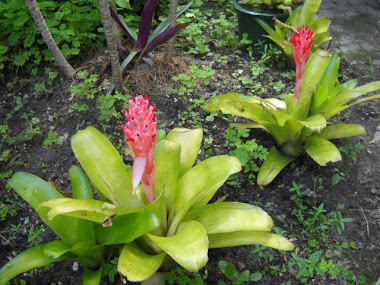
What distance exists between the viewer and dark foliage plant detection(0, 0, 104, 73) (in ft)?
10.1

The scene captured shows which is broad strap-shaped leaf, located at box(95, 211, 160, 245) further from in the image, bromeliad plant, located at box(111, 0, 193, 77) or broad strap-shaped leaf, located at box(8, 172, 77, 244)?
bromeliad plant, located at box(111, 0, 193, 77)

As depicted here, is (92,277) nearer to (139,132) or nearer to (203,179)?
(203,179)

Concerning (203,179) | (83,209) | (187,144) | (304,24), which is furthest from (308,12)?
(83,209)

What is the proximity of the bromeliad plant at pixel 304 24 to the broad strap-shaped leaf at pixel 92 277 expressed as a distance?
7.58 ft

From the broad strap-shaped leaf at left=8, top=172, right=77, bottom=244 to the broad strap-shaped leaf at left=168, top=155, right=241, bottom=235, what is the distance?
494 mm

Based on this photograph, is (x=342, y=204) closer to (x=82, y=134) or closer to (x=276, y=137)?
(x=276, y=137)

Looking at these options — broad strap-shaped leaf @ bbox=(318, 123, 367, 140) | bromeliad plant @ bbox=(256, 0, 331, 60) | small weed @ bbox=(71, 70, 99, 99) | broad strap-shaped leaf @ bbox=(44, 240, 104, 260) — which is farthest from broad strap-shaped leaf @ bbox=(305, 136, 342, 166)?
small weed @ bbox=(71, 70, 99, 99)

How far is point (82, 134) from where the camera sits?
1.94 meters

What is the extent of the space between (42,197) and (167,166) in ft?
2.12

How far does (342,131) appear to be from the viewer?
2547mm

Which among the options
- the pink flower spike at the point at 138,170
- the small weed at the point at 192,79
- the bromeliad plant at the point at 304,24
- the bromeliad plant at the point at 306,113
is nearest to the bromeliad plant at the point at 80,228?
the pink flower spike at the point at 138,170

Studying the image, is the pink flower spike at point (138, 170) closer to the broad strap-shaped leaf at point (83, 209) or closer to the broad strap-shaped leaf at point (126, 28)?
the broad strap-shaped leaf at point (83, 209)

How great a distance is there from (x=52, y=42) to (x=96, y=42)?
0.62m

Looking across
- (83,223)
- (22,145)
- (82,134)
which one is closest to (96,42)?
(22,145)
